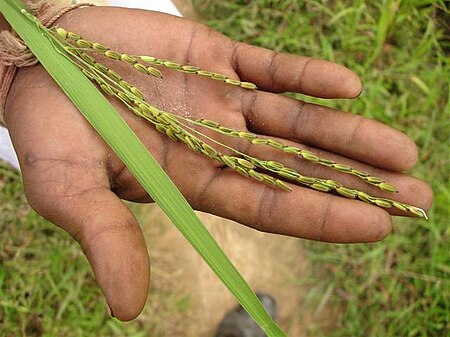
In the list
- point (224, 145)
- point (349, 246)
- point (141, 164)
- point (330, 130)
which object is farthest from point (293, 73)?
point (349, 246)

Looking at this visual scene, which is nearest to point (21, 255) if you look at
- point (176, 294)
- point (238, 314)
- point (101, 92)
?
point (176, 294)

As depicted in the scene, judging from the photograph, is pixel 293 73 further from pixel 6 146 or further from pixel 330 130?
pixel 6 146

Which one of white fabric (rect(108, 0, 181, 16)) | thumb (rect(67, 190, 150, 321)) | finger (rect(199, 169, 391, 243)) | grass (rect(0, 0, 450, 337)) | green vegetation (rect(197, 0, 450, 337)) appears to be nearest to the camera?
thumb (rect(67, 190, 150, 321))

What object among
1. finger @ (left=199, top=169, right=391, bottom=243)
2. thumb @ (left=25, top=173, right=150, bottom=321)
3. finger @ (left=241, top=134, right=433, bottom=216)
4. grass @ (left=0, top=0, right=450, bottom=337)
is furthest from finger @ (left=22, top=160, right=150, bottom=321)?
grass @ (left=0, top=0, right=450, bottom=337)

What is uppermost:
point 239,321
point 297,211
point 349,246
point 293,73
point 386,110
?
point 293,73

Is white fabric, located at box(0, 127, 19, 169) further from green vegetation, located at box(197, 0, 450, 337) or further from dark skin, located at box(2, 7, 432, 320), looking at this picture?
green vegetation, located at box(197, 0, 450, 337)

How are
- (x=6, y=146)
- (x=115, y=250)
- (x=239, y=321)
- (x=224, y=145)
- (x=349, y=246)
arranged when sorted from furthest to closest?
(x=239, y=321), (x=349, y=246), (x=6, y=146), (x=224, y=145), (x=115, y=250)
